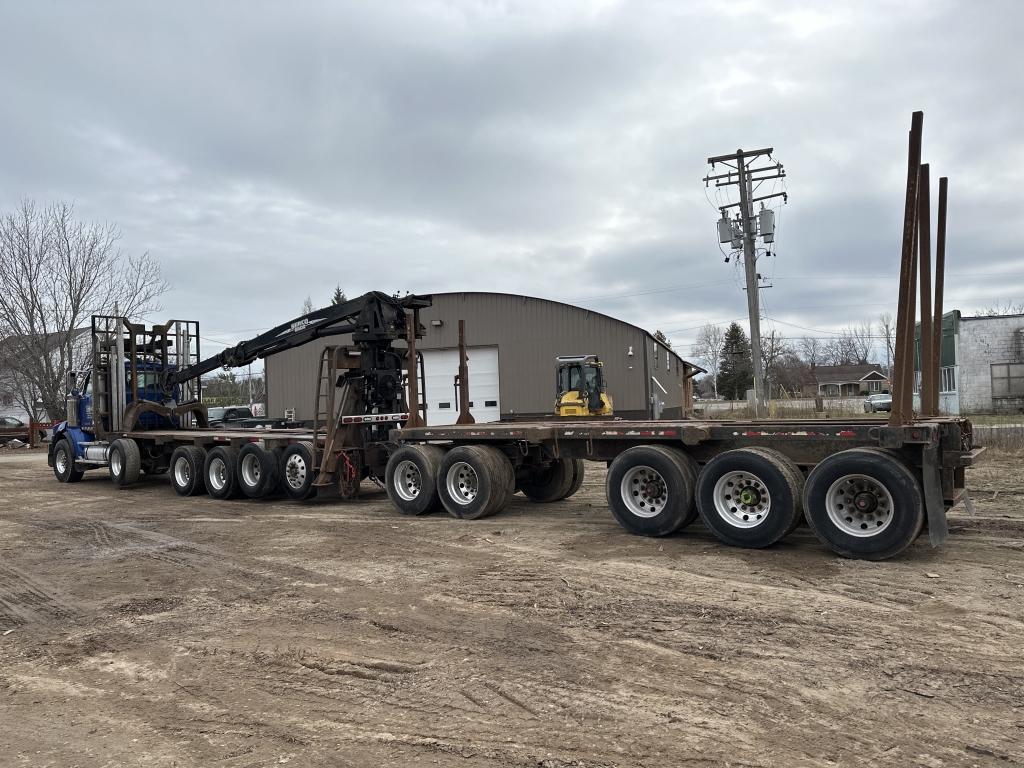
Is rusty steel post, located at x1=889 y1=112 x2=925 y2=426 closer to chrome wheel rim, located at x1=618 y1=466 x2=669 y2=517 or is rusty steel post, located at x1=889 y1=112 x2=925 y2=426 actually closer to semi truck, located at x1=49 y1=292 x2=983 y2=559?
semi truck, located at x1=49 y1=292 x2=983 y2=559

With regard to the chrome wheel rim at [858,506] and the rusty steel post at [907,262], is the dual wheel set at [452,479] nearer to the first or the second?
the chrome wheel rim at [858,506]

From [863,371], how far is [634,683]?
11047 centimetres

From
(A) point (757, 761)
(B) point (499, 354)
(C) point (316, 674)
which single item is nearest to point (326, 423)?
(C) point (316, 674)

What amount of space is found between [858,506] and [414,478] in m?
6.17

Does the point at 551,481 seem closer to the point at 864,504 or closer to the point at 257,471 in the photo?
the point at 257,471

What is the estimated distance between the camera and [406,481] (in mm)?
11289

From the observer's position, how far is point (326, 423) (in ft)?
41.8

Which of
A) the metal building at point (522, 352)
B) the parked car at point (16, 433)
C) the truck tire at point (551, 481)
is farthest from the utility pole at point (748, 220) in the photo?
the parked car at point (16, 433)

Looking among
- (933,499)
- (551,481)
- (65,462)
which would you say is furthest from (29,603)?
(65,462)

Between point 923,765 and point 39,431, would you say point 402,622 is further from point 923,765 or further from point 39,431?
point 39,431

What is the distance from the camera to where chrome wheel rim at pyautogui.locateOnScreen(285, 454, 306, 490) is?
513 inches

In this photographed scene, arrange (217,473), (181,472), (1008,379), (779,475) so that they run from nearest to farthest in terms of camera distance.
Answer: (779,475) → (217,473) → (181,472) → (1008,379)

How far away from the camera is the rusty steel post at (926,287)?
333 inches

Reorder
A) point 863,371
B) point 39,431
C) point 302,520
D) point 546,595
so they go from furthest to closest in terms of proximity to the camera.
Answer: point 863,371 < point 39,431 < point 302,520 < point 546,595
